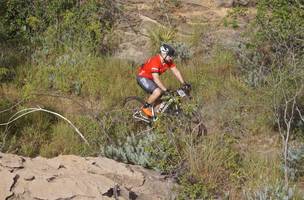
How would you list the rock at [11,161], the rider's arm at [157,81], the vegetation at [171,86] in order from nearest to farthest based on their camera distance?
the rock at [11,161] → the vegetation at [171,86] → the rider's arm at [157,81]

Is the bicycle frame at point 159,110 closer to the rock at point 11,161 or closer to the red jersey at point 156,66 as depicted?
the red jersey at point 156,66

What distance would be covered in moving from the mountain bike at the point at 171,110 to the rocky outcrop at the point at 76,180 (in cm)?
185

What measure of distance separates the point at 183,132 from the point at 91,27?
647 centimetres

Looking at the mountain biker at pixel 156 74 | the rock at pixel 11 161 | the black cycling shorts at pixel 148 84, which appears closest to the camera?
the rock at pixel 11 161

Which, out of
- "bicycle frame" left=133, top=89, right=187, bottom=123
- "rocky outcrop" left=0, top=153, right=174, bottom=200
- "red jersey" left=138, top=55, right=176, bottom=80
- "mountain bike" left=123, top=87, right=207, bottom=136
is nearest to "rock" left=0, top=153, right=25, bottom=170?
"rocky outcrop" left=0, top=153, right=174, bottom=200

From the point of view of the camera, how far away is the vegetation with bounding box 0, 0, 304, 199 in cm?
821

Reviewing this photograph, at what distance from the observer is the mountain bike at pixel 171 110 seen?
31.3 ft

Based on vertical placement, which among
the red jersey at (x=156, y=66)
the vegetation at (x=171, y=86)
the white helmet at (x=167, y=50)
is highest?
the white helmet at (x=167, y=50)

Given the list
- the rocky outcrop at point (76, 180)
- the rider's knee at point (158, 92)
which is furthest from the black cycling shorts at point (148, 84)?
the rocky outcrop at point (76, 180)

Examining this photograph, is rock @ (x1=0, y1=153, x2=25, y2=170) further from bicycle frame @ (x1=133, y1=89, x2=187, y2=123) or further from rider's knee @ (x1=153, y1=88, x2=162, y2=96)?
rider's knee @ (x1=153, y1=88, x2=162, y2=96)

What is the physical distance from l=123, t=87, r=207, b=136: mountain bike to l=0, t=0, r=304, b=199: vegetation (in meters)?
0.19

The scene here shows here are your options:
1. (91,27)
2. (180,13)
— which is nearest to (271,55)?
(180,13)

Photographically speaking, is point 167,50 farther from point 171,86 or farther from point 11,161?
point 11,161

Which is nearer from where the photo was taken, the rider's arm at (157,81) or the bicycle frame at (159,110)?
the bicycle frame at (159,110)
